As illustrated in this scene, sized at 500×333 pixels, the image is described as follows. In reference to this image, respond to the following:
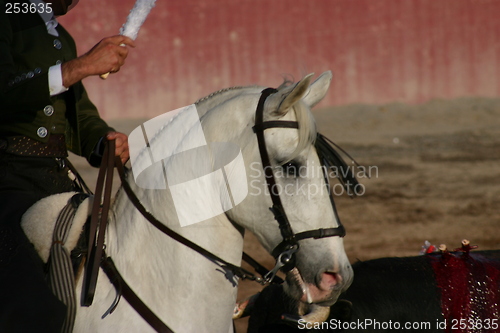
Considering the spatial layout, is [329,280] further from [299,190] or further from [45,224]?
[45,224]

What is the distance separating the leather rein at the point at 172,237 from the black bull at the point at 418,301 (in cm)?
74

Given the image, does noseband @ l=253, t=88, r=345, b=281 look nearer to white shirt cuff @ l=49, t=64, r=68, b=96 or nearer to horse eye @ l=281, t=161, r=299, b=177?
horse eye @ l=281, t=161, r=299, b=177

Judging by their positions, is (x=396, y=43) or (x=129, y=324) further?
(x=396, y=43)

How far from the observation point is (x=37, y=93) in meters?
1.97

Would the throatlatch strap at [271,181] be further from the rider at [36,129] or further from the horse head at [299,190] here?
the rider at [36,129]

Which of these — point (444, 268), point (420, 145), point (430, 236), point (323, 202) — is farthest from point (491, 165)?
point (323, 202)

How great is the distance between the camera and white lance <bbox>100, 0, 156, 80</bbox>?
6.90ft

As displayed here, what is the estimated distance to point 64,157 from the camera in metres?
2.41

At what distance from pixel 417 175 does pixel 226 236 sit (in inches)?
286

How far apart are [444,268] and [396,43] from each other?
29.5 ft

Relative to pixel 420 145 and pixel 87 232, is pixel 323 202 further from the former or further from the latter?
pixel 420 145

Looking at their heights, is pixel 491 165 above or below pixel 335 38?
below

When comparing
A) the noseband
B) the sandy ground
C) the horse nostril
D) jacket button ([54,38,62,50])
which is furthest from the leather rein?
the sandy ground

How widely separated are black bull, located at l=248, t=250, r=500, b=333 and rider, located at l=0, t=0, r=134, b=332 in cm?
116
